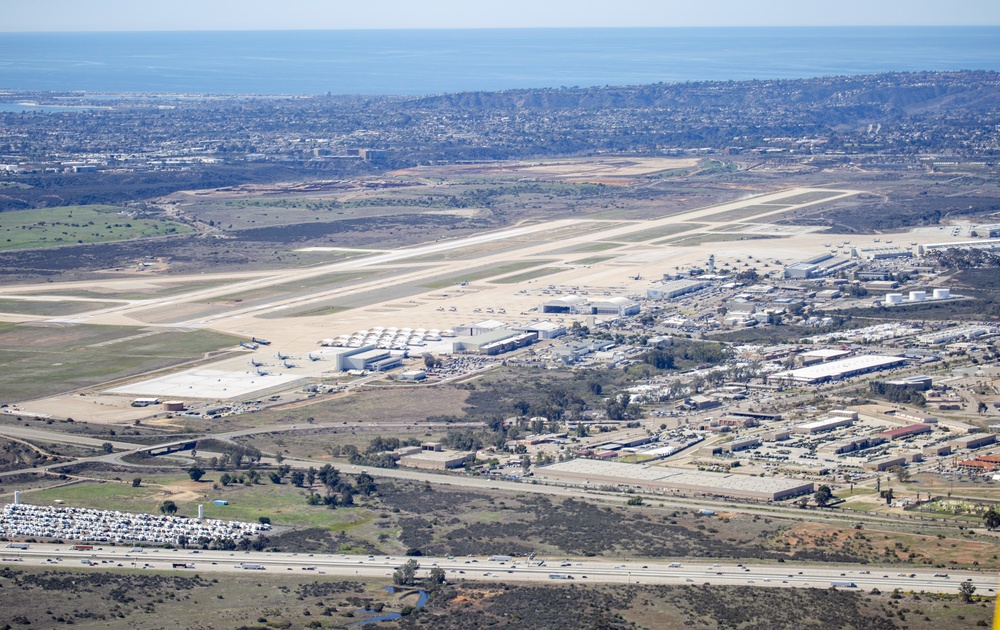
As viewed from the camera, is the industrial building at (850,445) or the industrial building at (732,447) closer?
the industrial building at (850,445)

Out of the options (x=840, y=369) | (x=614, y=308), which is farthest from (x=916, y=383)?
(x=614, y=308)

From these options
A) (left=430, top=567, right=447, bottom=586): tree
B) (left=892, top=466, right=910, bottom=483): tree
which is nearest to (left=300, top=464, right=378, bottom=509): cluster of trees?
(left=430, top=567, right=447, bottom=586): tree

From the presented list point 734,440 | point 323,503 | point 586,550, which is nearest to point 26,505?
point 323,503

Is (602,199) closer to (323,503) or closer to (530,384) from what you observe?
(530,384)

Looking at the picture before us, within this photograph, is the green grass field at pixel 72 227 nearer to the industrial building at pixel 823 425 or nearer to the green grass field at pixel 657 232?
the green grass field at pixel 657 232

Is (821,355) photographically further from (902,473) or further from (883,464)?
(902,473)

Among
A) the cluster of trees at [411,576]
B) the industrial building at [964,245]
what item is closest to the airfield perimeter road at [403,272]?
the industrial building at [964,245]

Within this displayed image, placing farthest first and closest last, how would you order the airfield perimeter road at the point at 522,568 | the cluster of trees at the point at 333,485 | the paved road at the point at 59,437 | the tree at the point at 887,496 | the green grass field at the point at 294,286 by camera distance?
the green grass field at the point at 294,286, the paved road at the point at 59,437, the cluster of trees at the point at 333,485, the tree at the point at 887,496, the airfield perimeter road at the point at 522,568
